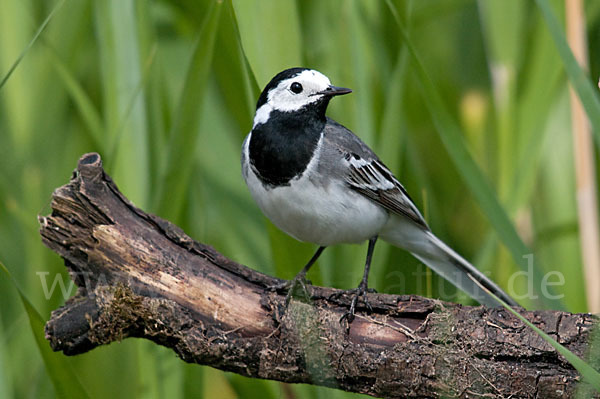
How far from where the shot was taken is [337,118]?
308cm

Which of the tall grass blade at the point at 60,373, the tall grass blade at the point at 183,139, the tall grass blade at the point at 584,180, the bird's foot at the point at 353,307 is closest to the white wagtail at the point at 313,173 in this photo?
the bird's foot at the point at 353,307

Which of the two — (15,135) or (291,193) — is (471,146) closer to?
(291,193)

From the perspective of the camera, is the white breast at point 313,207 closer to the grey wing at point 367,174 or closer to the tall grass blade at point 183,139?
the grey wing at point 367,174

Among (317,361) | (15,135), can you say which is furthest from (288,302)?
(15,135)

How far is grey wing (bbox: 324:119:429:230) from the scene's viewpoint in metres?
2.61

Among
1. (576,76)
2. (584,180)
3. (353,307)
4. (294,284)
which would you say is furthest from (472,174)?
(584,180)

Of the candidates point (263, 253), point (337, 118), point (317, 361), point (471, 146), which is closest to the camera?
point (317, 361)

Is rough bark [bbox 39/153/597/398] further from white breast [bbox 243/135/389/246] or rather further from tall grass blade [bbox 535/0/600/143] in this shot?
tall grass blade [bbox 535/0/600/143]

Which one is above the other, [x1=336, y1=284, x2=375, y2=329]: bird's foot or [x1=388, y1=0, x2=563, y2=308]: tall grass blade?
[x1=388, y1=0, x2=563, y2=308]: tall grass blade

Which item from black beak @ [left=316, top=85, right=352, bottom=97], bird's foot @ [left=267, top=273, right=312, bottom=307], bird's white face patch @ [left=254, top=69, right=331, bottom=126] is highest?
black beak @ [left=316, top=85, right=352, bottom=97]

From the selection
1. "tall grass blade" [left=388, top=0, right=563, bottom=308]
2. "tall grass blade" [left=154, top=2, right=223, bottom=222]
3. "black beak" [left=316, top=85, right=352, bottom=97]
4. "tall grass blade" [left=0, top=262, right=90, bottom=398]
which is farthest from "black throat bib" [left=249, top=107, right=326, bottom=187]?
"tall grass blade" [left=0, top=262, right=90, bottom=398]

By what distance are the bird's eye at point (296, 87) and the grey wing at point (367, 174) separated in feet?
0.77

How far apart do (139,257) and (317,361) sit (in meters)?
0.61

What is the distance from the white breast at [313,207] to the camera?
8.06 ft
